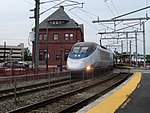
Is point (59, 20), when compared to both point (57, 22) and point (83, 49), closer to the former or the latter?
point (57, 22)

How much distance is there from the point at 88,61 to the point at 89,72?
259 cm

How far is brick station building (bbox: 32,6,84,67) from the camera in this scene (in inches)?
3292

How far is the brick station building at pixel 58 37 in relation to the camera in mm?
83625

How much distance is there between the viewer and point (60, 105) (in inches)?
560

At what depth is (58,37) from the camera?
283ft

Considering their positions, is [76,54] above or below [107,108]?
above

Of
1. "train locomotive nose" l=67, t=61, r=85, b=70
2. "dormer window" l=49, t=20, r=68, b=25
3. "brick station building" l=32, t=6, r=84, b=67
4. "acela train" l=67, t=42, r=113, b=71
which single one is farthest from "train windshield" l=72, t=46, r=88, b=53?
"dormer window" l=49, t=20, r=68, b=25

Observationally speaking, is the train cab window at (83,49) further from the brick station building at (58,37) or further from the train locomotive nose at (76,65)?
the brick station building at (58,37)

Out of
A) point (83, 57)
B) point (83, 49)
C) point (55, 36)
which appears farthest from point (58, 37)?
point (83, 57)

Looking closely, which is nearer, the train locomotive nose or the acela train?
the train locomotive nose

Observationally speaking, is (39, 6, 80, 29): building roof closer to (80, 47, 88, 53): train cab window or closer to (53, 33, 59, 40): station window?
(53, 33, 59, 40): station window

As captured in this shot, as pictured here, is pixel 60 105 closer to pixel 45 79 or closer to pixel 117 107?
pixel 117 107

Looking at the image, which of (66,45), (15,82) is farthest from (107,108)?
(66,45)

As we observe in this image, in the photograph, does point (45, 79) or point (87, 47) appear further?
point (87, 47)
